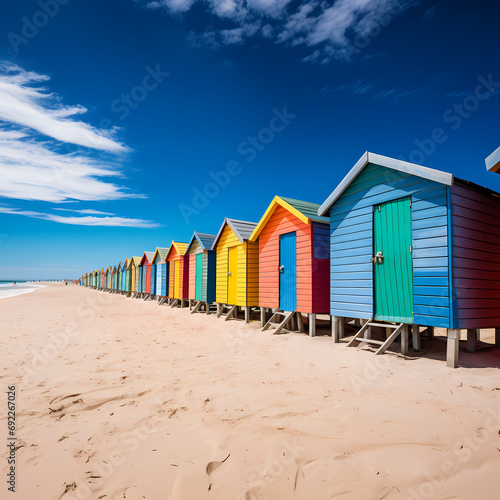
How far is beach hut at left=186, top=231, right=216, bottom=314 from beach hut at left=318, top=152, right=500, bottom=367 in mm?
10126

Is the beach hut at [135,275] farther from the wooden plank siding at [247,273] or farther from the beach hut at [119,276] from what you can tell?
the wooden plank siding at [247,273]

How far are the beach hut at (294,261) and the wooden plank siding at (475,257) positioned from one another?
166 inches

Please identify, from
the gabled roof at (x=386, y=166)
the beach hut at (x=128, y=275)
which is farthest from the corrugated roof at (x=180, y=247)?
the beach hut at (x=128, y=275)

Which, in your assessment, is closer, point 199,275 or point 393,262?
point 393,262

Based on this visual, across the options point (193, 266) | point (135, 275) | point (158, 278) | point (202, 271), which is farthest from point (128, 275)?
point (202, 271)

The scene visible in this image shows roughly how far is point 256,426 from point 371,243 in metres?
5.68

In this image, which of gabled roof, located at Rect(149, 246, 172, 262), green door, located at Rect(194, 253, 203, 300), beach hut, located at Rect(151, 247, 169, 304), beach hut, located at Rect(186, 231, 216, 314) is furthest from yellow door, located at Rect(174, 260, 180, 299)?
green door, located at Rect(194, 253, 203, 300)

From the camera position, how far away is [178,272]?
22703mm

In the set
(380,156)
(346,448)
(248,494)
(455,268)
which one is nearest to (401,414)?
(346,448)

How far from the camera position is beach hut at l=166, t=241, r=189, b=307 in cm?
2117

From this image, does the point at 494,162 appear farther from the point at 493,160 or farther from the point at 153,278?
the point at 153,278

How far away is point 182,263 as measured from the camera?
848 inches

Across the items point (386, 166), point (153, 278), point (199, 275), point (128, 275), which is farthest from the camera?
point (128, 275)

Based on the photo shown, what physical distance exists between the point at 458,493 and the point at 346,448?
3.20 ft
